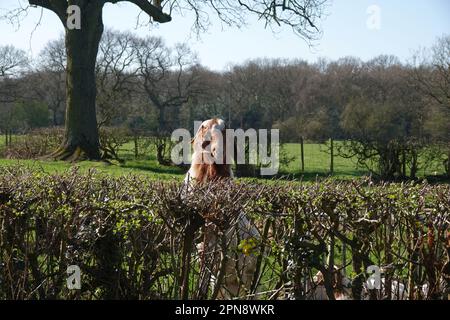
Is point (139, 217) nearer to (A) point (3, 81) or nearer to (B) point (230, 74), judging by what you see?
(A) point (3, 81)

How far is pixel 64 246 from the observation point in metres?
3.80

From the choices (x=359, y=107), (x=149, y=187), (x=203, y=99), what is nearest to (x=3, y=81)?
(x=203, y=99)

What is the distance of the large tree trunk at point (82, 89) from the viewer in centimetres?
2159

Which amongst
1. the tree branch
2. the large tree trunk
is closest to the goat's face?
the large tree trunk

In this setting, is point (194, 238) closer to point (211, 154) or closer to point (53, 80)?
point (211, 154)

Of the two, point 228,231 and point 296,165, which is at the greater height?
point 228,231

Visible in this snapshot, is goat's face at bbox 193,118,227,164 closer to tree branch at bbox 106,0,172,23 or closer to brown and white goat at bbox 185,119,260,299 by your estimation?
brown and white goat at bbox 185,119,260,299

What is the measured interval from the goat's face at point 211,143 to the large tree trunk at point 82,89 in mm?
16277

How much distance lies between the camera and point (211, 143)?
18.2 ft

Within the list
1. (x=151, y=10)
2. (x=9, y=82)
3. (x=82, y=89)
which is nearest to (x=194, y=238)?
(x=82, y=89)

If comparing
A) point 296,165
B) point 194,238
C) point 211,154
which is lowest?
point 296,165

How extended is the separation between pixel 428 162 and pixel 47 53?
139ft

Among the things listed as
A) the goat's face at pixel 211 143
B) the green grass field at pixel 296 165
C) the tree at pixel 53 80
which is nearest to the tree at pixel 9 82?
the tree at pixel 53 80

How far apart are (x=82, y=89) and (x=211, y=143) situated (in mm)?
17443
